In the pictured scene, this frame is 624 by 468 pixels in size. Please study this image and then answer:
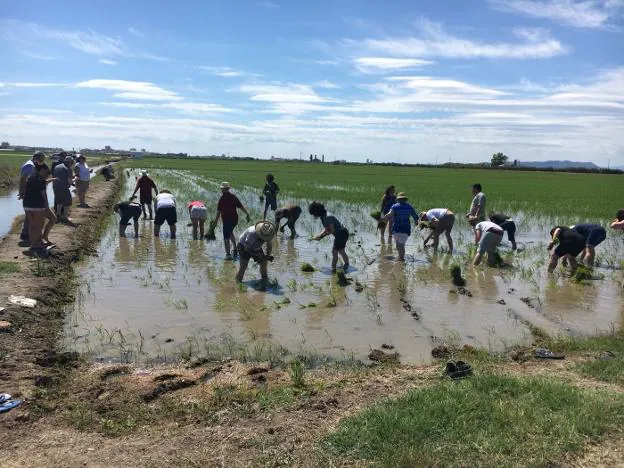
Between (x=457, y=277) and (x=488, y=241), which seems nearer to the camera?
(x=457, y=277)

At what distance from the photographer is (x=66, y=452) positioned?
3.49 metres

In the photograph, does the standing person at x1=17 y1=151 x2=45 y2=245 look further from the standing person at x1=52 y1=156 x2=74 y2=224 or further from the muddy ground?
the muddy ground

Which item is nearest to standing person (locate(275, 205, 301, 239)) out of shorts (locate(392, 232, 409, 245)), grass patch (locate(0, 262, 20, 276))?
shorts (locate(392, 232, 409, 245))

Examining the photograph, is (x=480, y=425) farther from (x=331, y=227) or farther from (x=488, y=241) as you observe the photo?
(x=488, y=241)

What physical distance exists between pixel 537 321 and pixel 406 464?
4519 millimetres

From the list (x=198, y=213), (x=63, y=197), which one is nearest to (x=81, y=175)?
(x=63, y=197)

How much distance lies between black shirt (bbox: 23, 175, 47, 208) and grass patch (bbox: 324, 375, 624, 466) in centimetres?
756

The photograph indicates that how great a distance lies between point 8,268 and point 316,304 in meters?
4.56

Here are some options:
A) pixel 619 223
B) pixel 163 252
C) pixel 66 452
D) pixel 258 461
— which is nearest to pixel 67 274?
pixel 163 252

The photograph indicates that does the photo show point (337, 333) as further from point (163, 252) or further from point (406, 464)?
point (163, 252)

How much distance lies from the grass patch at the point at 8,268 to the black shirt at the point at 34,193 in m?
1.29

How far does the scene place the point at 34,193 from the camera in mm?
9289

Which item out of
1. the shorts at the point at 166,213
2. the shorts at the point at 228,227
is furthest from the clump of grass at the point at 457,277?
the shorts at the point at 166,213

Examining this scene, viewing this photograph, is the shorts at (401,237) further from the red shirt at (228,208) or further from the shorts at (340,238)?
the red shirt at (228,208)
